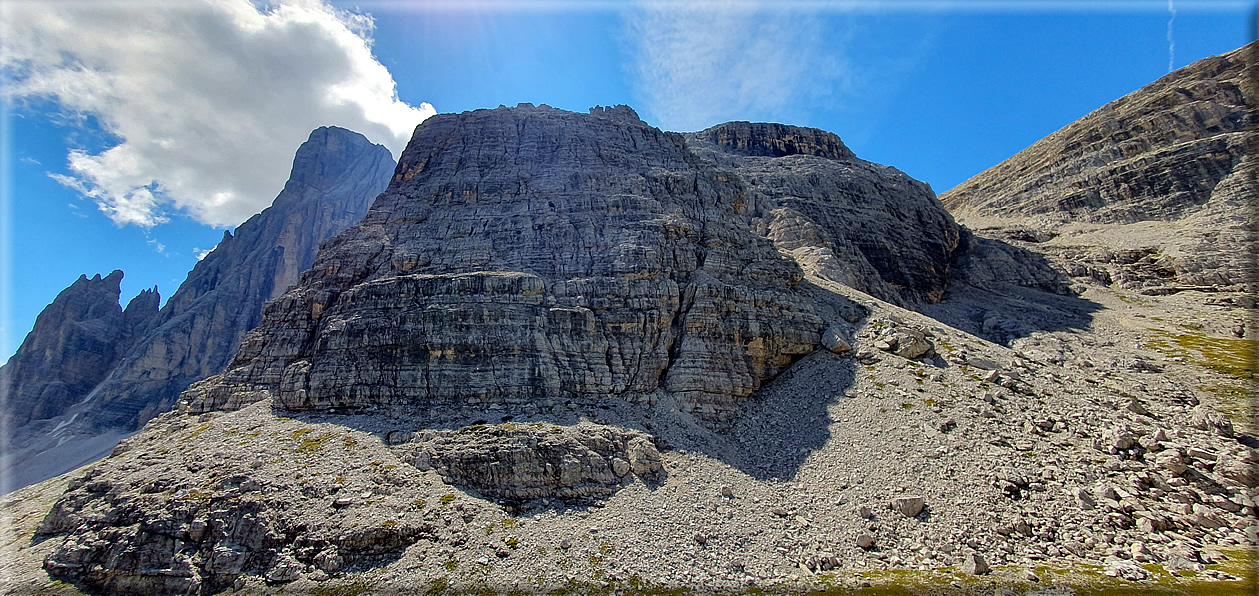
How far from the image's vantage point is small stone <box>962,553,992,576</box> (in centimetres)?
2500

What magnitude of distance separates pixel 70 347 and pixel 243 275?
126 feet

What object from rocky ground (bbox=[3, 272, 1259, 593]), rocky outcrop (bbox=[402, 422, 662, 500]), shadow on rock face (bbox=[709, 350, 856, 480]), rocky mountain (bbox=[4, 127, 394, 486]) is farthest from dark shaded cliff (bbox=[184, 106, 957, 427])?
rocky mountain (bbox=[4, 127, 394, 486])

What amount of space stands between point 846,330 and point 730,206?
84.4 ft

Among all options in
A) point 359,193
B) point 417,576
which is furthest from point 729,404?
point 359,193

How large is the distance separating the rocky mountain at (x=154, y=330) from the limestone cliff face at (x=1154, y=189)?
181 m

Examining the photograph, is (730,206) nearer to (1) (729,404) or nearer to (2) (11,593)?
(1) (729,404)

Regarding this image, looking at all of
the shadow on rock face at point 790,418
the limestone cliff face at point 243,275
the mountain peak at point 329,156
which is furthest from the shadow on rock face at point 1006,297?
the mountain peak at point 329,156

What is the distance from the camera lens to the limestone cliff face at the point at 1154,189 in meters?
62.8

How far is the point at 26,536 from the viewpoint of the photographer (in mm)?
34312

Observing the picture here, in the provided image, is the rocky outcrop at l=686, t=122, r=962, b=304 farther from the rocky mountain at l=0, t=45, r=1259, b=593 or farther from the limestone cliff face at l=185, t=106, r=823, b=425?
the limestone cliff face at l=185, t=106, r=823, b=425

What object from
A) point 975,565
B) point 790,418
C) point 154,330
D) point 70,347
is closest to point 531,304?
point 790,418

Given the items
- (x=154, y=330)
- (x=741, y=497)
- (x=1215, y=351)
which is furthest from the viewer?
(x=154, y=330)

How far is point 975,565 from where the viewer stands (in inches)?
989

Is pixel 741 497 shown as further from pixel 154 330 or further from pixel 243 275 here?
pixel 154 330
